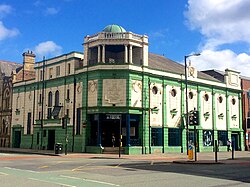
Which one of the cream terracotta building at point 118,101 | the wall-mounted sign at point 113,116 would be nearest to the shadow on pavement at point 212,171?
the cream terracotta building at point 118,101

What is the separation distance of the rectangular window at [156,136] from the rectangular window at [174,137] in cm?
176

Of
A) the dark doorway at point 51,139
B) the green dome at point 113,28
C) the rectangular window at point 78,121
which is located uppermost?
the green dome at point 113,28

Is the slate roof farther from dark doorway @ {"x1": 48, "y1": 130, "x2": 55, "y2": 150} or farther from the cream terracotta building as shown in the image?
dark doorway @ {"x1": 48, "y1": 130, "x2": 55, "y2": 150}

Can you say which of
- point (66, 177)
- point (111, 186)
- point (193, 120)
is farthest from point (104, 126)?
point (111, 186)

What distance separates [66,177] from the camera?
15.5m

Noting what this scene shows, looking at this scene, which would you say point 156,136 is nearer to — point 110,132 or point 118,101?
point 110,132

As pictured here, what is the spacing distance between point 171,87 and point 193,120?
17.8 meters

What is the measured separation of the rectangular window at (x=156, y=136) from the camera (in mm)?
41384

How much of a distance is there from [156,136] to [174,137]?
327cm

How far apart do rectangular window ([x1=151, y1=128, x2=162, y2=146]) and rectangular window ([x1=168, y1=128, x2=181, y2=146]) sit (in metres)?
1.76

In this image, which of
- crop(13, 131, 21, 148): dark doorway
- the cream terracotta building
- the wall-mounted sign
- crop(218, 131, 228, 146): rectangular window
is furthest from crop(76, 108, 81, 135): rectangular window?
crop(218, 131, 228, 146): rectangular window

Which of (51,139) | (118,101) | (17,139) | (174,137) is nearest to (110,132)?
(118,101)

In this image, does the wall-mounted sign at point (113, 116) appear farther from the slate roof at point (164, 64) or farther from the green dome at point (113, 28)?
the green dome at point (113, 28)

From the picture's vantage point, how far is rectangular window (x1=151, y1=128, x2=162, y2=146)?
41.4m
